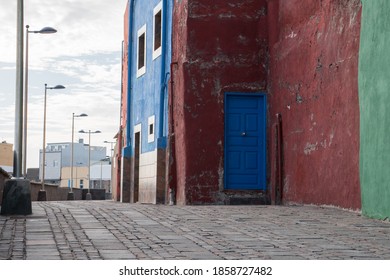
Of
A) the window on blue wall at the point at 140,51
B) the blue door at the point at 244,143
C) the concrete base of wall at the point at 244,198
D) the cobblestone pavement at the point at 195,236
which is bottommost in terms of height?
the cobblestone pavement at the point at 195,236

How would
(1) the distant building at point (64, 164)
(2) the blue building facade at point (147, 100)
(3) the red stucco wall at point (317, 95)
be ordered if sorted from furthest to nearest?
1. (1) the distant building at point (64, 164)
2. (2) the blue building facade at point (147, 100)
3. (3) the red stucco wall at point (317, 95)

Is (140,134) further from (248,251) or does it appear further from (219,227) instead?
(248,251)

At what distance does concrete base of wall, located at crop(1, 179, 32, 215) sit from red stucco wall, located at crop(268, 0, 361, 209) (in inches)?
208

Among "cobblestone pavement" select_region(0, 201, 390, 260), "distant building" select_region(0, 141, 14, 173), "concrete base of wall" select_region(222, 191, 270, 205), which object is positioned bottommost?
"cobblestone pavement" select_region(0, 201, 390, 260)

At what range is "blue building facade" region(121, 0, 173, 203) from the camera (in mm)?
19312

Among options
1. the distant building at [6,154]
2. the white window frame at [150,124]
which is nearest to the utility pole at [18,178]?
the white window frame at [150,124]

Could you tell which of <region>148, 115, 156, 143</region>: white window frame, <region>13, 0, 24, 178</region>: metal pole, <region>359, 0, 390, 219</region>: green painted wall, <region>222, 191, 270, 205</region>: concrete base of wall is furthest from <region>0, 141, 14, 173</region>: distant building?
<region>359, 0, 390, 219</region>: green painted wall

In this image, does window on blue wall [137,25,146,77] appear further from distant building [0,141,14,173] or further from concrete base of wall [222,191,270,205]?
distant building [0,141,14,173]

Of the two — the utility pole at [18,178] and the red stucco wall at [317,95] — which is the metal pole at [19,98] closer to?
the utility pole at [18,178]

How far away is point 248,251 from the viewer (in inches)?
287

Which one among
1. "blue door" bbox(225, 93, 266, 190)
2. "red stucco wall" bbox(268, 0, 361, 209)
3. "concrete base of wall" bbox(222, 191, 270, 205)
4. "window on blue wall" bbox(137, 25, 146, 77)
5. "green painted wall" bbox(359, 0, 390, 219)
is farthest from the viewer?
"window on blue wall" bbox(137, 25, 146, 77)

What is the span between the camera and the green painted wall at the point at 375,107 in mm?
11016

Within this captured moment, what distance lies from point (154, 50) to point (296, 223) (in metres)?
11.4

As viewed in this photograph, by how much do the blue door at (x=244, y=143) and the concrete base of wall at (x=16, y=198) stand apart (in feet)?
18.9
